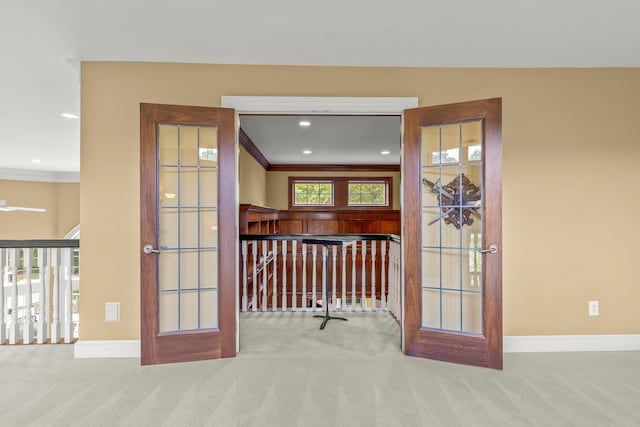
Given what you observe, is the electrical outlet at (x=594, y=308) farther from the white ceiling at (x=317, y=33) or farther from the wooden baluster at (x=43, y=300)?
the wooden baluster at (x=43, y=300)

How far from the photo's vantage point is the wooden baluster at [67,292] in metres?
3.09

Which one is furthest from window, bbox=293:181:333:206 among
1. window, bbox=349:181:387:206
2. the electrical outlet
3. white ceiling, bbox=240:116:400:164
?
the electrical outlet

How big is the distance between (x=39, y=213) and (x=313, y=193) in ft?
22.0

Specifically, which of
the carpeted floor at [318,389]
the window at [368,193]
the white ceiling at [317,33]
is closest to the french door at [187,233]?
the carpeted floor at [318,389]

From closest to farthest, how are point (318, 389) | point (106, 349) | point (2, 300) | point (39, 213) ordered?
point (318, 389)
point (106, 349)
point (2, 300)
point (39, 213)

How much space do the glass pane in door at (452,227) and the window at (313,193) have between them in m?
5.39

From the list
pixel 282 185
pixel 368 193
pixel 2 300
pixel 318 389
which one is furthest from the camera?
pixel 368 193

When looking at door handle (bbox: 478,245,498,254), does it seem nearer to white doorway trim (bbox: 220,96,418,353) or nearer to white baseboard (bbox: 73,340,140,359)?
white doorway trim (bbox: 220,96,418,353)

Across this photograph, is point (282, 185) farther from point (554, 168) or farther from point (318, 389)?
point (318, 389)

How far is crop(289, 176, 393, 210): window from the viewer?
8.19 metres

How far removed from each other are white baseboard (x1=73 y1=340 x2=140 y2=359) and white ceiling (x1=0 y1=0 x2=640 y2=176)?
2276 millimetres

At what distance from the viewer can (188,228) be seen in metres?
2.84

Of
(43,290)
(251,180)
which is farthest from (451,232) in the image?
(251,180)

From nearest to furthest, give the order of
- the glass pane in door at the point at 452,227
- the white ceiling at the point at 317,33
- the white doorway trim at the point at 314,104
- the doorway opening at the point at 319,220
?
1. the white ceiling at the point at 317,33
2. the glass pane in door at the point at 452,227
3. the white doorway trim at the point at 314,104
4. the doorway opening at the point at 319,220
